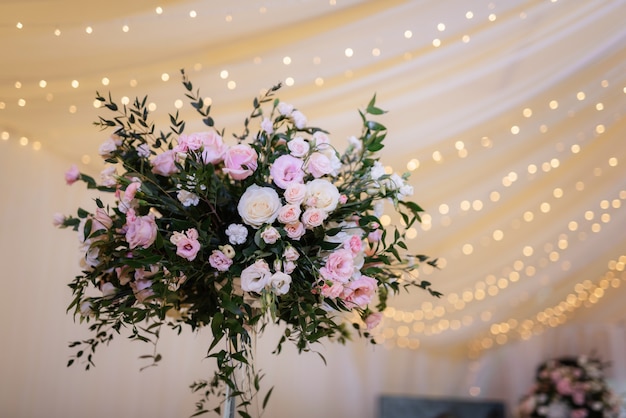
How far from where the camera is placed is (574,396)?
→ 10.3 ft

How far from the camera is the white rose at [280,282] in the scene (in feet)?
3.91

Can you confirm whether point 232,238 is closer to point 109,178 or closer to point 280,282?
point 280,282

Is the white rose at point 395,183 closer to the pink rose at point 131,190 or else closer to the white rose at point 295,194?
the white rose at point 295,194

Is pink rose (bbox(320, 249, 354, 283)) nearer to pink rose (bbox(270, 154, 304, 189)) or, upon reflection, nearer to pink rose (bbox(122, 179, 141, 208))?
pink rose (bbox(270, 154, 304, 189))

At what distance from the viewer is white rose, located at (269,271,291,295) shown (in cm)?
119

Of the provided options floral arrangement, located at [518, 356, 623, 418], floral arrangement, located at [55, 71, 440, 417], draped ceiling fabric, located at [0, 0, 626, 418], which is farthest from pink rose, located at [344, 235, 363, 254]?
floral arrangement, located at [518, 356, 623, 418]

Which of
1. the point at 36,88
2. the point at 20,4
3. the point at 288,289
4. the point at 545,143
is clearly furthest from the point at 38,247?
the point at 545,143

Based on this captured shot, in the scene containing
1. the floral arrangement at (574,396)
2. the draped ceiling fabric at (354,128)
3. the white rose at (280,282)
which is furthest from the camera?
the floral arrangement at (574,396)

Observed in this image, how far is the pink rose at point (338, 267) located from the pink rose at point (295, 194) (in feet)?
0.40

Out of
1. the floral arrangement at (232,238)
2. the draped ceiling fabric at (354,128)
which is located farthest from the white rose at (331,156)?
the draped ceiling fabric at (354,128)

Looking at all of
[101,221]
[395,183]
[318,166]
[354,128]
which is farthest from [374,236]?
[354,128]

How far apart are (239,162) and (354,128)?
89cm

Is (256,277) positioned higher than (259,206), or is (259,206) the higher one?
(259,206)

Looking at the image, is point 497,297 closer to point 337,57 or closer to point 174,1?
point 337,57
